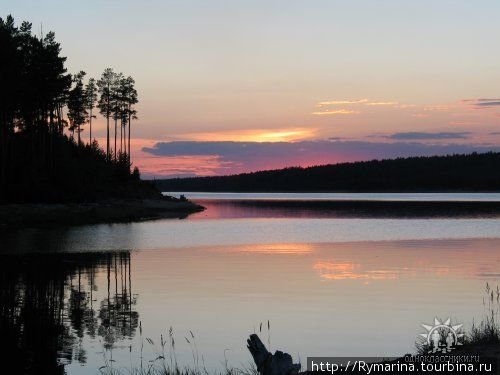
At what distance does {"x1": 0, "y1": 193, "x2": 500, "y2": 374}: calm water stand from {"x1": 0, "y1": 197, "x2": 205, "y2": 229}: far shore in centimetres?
1292

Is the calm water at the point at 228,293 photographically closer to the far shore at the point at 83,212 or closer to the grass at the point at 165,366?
the grass at the point at 165,366

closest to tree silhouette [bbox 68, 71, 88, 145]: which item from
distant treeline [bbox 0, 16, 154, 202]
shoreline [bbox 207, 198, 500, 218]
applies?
distant treeline [bbox 0, 16, 154, 202]

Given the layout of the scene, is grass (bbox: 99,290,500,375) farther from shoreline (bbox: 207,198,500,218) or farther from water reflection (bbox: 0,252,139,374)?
shoreline (bbox: 207,198,500,218)

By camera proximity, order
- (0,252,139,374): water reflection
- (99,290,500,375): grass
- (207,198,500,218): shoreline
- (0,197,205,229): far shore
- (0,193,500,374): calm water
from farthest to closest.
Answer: (207,198,500,218): shoreline < (0,197,205,229): far shore < (0,193,500,374): calm water < (0,252,139,374): water reflection < (99,290,500,375): grass

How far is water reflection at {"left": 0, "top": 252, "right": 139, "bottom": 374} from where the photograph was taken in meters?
15.1

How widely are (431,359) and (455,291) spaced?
12.4 m

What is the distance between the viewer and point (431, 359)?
1184cm

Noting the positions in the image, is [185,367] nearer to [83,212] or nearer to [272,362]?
[272,362]

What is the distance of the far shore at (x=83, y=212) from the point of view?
194ft

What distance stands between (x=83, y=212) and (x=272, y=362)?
60.9m

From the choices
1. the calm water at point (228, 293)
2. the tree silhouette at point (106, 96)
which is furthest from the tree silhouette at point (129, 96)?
the calm water at point (228, 293)

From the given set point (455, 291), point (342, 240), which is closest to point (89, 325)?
point (455, 291)

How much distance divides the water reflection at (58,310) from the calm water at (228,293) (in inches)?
1.8

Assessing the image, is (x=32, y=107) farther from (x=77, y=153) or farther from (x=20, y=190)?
(x=77, y=153)
